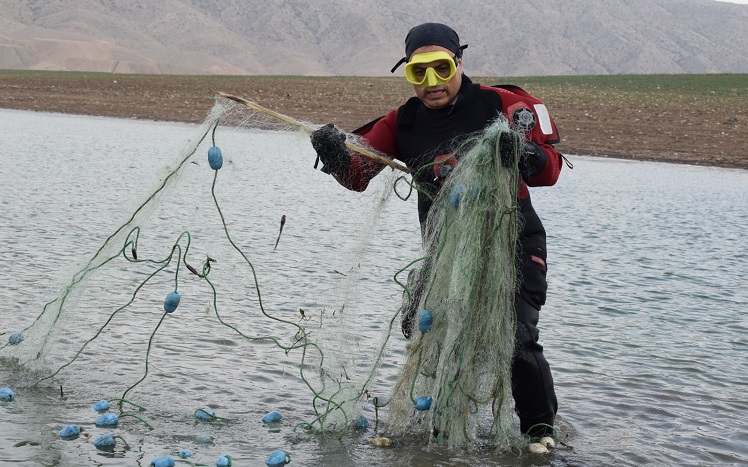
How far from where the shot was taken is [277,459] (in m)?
4.17

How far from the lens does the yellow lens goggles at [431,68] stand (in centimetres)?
443

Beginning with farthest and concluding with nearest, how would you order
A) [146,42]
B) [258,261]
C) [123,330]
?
[146,42] → [258,261] → [123,330]

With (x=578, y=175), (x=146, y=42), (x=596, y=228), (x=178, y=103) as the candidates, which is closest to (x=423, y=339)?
(x=596, y=228)

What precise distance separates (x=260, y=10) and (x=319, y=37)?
1222 cm

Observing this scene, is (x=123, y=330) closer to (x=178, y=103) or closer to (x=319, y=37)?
(x=178, y=103)

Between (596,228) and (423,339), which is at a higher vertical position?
(596,228)

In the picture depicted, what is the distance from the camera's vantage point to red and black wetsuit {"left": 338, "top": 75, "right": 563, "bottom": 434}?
4.48 meters

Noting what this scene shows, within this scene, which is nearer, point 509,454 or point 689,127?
point 509,454

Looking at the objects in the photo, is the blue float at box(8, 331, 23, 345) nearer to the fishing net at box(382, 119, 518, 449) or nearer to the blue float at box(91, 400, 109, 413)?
the blue float at box(91, 400, 109, 413)

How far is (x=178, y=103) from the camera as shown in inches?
1204

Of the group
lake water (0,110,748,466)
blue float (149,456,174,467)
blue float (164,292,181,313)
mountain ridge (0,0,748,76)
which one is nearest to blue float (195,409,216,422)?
lake water (0,110,748,466)

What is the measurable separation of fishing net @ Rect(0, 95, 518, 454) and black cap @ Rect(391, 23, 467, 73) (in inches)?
17.7

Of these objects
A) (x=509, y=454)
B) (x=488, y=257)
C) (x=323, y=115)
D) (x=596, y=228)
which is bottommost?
(x=509, y=454)

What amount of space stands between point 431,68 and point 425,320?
112 centimetres
